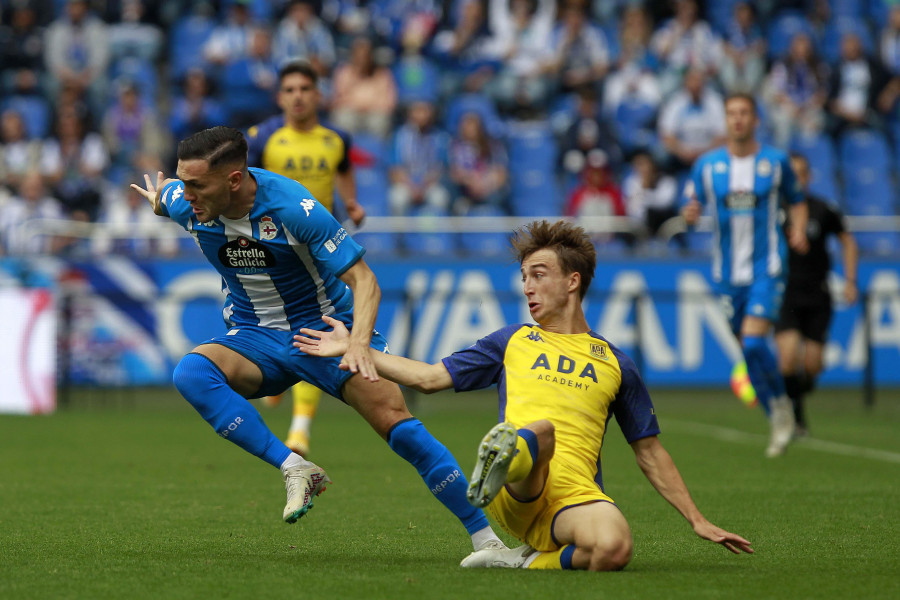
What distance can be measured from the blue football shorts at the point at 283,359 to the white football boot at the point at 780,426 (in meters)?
5.20

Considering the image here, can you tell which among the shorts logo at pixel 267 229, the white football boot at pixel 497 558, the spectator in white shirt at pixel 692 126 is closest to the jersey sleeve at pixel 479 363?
the white football boot at pixel 497 558

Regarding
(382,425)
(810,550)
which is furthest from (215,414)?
(810,550)

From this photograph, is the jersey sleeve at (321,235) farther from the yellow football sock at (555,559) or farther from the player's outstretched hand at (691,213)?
the player's outstretched hand at (691,213)

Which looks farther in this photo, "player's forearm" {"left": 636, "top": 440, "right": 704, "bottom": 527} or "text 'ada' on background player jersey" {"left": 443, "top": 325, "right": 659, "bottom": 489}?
"text 'ada' on background player jersey" {"left": 443, "top": 325, "right": 659, "bottom": 489}

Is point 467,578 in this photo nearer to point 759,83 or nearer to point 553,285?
point 553,285

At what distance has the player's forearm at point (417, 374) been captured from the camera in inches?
194

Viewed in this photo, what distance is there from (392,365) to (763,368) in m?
5.62

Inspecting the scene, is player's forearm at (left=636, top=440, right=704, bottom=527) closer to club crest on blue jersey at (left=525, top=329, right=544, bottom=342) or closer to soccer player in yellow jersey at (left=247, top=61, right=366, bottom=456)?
club crest on blue jersey at (left=525, top=329, right=544, bottom=342)

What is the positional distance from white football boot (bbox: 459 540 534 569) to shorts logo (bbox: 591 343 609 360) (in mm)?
804

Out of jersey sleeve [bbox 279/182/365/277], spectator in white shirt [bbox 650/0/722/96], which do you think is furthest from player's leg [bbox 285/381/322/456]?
spectator in white shirt [bbox 650/0/722/96]

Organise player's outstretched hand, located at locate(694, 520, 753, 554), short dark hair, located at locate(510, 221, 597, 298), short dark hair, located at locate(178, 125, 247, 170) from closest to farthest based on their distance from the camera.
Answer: player's outstretched hand, located at locate(694, 520, 753, 554)
short dark hair, located at locate(510, 221, 597, 298)
short dark hair, located at locate(178, 125, 247, 170)

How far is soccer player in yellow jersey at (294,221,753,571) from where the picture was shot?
4883mm

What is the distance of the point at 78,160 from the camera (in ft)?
57.8

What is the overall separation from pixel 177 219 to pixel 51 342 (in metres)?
9.07
